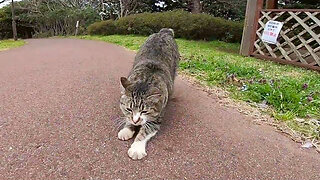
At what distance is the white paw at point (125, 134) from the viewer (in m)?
1.77

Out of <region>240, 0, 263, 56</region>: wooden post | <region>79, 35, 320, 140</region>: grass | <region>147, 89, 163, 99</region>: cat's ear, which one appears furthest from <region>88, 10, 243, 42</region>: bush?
<region>147, 89, 163, 99</region>: cat's ear

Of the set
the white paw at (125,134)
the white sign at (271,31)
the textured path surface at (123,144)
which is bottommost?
the textured path surface at (123,144)

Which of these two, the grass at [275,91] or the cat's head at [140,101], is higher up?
the cat's head at [140,101]

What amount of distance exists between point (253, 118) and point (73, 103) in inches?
76.3

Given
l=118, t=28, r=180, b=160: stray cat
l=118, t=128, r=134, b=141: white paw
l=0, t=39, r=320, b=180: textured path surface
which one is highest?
l=118, t=28, r=180, b=160: stray cat

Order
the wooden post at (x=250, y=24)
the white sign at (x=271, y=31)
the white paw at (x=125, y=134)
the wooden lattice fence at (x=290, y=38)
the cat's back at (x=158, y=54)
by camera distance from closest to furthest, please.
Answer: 1. the white paw at (x=125, y=134)
2. the cat's back at (x=158, y=54)
3. the wooden lattice fence at (x=290, y=38)
4. the white sign at (x=271, y=31)
5. the wooden post at (x=250, y=24)

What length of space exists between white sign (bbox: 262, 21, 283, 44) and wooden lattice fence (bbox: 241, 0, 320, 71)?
12 cm

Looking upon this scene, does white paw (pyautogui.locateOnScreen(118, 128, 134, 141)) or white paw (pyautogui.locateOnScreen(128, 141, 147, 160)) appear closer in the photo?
white paw (pyautogui.locateOnScreen(128, 141, 147, 160))

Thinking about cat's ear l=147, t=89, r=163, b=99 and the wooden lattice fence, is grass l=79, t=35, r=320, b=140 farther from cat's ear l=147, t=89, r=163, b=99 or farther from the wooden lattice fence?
cat's ear l=147, t=89, r=163, b=99

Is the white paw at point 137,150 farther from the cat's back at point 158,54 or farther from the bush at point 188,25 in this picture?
the bush at point 188,25

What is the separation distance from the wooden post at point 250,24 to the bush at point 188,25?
3.78 meters

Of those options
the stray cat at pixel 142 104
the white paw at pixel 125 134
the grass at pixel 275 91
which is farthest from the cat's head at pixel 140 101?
A: the grass at pixel 275 91

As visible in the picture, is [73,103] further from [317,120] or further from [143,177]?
[317,120]

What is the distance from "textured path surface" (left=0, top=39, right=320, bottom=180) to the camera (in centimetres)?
147
